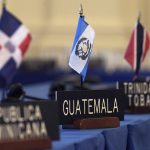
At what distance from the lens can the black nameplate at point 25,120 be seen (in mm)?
2510

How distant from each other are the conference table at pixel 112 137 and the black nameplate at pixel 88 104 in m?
0.07

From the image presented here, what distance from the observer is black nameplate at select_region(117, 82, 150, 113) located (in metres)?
4.04

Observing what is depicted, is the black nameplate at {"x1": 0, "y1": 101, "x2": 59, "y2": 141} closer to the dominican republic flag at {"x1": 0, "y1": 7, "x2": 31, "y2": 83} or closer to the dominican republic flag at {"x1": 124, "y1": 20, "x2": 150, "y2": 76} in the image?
the dominican republic flag at {"x1": 0, "y1": 7, "x2": 31, "y2": 83}

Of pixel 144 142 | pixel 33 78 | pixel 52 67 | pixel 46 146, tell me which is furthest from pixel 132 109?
pixel 52 67

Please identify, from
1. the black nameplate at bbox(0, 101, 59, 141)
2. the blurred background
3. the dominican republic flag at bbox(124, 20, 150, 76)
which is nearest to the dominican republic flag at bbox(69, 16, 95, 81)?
the black nameplate at bbox(0, 101, 59, 141)

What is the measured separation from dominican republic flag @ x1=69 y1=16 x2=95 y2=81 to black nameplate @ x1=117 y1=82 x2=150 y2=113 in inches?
23.3

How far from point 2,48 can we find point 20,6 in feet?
27.3

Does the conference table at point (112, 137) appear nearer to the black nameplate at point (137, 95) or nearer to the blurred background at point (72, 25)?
the black nameplate at point (137, 95)

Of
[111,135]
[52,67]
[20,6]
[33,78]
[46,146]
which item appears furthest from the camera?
[20,6]

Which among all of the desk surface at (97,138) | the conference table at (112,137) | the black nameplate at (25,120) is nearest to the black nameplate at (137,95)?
the conference table at (112,137)

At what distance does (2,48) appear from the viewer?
14.1 feet

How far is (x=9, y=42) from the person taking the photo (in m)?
4.39

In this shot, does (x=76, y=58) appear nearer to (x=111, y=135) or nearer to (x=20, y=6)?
(x=111, y=135)

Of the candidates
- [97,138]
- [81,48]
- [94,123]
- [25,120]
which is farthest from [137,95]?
[25,120]
